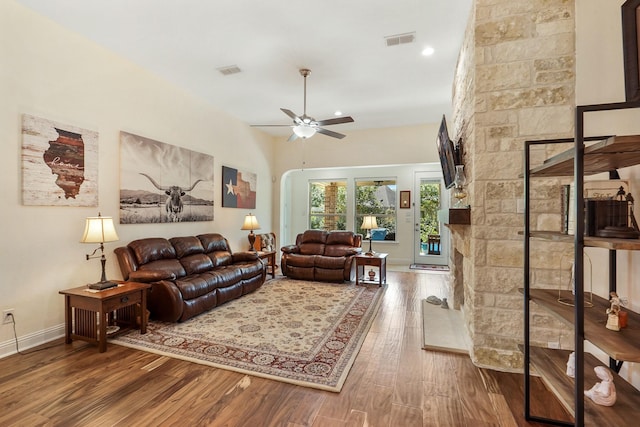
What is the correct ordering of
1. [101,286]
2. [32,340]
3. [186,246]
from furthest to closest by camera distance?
1. [186,246]
2. [101,286]
3. [32,340]

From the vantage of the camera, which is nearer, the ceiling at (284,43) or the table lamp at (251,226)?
the ceiling at (284,43)

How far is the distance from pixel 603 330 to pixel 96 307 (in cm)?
354

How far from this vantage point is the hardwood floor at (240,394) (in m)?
1.87

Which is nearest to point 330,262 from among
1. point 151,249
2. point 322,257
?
point 322,257

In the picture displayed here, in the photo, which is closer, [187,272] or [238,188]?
[187,272]

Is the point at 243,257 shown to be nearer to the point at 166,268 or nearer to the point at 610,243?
the point at 166,268

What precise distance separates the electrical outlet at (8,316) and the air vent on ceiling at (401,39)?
4.44 m

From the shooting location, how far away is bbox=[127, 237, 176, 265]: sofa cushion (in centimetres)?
368

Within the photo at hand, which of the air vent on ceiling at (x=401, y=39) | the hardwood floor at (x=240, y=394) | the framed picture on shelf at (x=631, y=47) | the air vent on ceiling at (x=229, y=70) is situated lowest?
the hardwood floor at (x=240, y=394)

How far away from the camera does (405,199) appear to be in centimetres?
782

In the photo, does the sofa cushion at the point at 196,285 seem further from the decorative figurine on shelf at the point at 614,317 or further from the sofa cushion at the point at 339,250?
the decorative figurine on shelf at the point at 614,317

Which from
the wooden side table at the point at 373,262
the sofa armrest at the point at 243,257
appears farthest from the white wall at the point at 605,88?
the sofa armrest at the point at 243,257

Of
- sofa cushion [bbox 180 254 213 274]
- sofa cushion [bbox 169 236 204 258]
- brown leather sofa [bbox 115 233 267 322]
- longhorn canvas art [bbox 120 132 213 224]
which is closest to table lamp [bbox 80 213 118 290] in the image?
brown leather sofa [bbox 115 233 267 322]

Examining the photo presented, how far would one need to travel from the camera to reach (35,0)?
271cm
